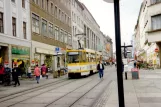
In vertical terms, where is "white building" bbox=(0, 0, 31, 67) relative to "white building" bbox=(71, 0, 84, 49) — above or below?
below

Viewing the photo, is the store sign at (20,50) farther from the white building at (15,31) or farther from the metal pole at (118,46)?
the metal pole at (118,46)

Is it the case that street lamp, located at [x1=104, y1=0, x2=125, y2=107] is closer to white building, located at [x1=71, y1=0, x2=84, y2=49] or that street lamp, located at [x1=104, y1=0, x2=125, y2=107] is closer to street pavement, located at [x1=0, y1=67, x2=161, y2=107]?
street pavement, located at [x1=0, y1=67, x2=161, y2=107]

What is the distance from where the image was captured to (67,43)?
61.6m

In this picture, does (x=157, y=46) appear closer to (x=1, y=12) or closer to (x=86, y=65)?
(x=86, y=65)

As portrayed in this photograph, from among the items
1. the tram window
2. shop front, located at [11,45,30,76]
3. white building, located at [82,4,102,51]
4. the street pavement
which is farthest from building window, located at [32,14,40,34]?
white building, located at [82,4,102,51]

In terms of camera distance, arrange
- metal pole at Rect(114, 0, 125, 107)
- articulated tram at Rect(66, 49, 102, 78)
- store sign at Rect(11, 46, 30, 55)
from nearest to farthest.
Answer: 1. metal pole at Rect(114, 0, 125, 107)
2. store sign at Rect(11, 46, 30, 55)
3. articulated tram at Rect(66, 49, 102, 78)

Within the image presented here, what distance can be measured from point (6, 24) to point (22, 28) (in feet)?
15.2

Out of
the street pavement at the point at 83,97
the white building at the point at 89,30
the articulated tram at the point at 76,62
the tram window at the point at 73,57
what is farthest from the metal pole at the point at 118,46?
the white building at the point at 89,30

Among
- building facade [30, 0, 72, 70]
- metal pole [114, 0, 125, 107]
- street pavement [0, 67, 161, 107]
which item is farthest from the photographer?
building facade [30, 0, 72, 70]

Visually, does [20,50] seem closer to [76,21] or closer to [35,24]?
[35,24]

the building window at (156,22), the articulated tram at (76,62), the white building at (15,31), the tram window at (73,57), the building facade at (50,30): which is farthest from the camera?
the building window at (156,22)

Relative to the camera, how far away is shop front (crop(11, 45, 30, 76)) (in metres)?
31.7

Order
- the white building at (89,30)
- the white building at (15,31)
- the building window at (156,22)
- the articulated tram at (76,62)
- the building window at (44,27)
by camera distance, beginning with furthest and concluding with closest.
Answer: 1. the white building at (89,30)
2. the building window at (156,22)
3. the building window at (44,27)
4. the articulated tram at (76,62)
5. the white building at (15,31)

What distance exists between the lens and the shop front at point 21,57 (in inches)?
1249
